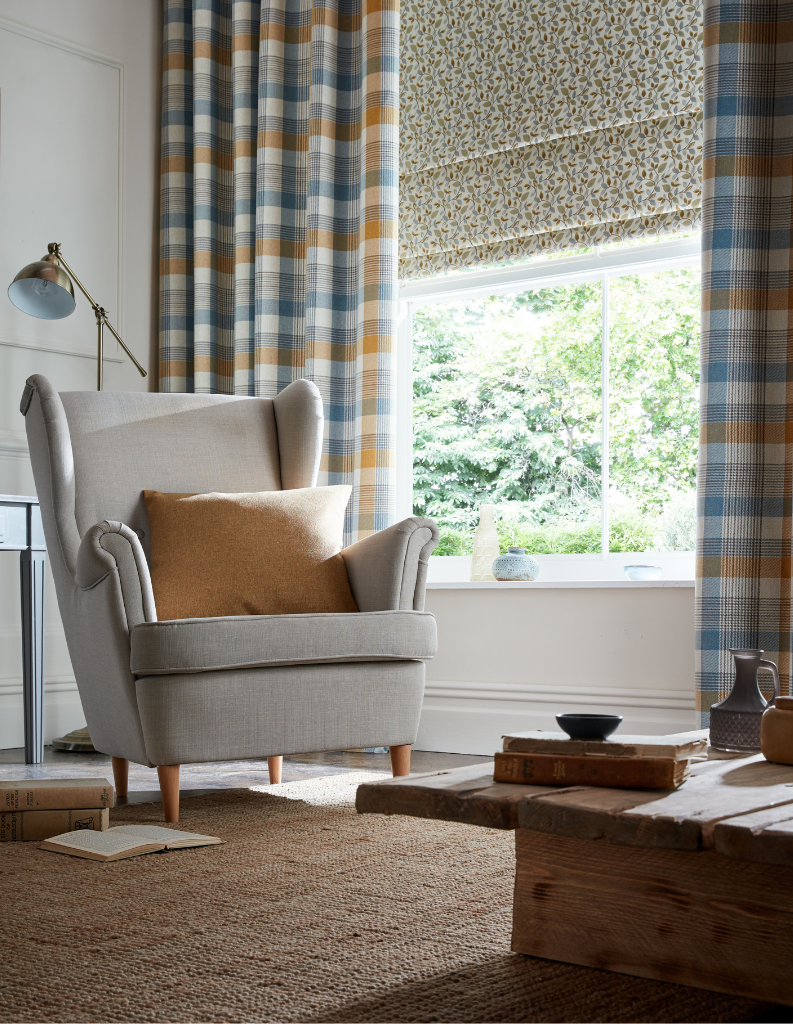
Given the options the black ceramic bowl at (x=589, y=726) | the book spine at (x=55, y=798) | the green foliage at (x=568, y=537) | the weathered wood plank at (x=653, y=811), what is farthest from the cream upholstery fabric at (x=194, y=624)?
the weathered wood plank at (x=653, y=811)

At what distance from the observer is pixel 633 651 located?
3.23 metres

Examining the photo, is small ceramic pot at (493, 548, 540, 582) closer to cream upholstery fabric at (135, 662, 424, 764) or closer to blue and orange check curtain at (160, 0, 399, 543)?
blue and orange check curtain at (160, 0, 399, 543)

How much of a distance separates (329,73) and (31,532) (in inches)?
78.7

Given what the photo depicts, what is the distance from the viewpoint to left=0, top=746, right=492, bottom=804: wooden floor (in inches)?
110

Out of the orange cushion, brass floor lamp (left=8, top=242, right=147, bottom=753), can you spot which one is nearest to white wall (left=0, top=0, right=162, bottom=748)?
brass floor lamp (left=8, top=242, right=147, bottom=753)

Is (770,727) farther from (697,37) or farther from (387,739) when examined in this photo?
(697,37)

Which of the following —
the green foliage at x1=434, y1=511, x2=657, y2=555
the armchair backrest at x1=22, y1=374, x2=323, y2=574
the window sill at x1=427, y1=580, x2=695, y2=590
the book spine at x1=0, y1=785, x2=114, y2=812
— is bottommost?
the book spine at x1=0, y1=785, x2=114, y2=812

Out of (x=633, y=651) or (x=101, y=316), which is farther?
(x=101, y=316)

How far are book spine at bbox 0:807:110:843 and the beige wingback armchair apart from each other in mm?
188

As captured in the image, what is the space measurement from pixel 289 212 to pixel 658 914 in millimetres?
3367

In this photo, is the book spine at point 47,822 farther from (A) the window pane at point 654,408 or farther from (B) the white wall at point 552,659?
(A) the window pane at point 654,408

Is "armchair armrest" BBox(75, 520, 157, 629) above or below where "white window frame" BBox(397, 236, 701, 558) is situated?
below

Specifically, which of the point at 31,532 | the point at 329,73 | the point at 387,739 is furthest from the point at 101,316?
the point at 387,739

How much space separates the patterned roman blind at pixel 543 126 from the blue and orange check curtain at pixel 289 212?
0.19 metres
